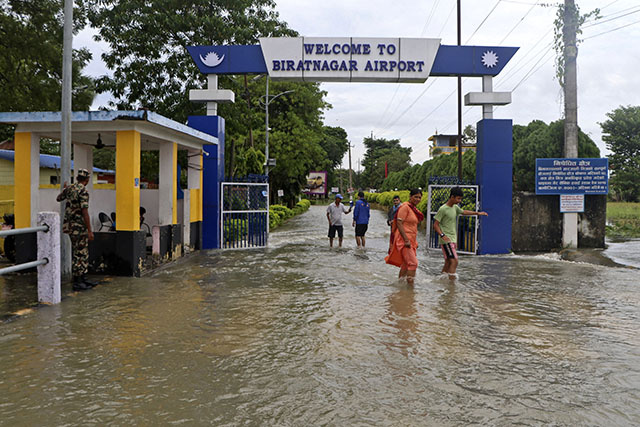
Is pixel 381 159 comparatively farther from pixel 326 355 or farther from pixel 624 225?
pixel 326 355

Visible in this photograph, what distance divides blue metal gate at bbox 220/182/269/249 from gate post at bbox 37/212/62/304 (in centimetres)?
702

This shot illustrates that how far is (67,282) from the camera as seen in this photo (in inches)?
352

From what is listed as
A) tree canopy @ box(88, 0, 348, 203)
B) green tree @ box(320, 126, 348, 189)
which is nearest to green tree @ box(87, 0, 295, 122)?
tree canopy @ box(88, 0, 348, 203)

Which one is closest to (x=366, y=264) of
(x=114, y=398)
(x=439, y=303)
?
(x=439, y=303)

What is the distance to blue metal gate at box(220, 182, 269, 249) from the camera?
1438 cm

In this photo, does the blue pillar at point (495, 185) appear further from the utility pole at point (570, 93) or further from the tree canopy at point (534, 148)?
the tree canopy at point (534, 148)

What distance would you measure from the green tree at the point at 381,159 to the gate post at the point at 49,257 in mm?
79945

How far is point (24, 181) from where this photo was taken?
391 inches

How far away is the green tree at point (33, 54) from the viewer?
57.5 ft

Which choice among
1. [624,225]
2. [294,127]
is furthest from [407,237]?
[294,127]

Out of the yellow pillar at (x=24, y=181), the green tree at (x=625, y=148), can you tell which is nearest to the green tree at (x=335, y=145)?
the green tree at (x=625, y=148)

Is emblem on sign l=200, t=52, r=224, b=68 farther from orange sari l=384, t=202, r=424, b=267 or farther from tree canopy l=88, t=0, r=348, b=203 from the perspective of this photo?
orange sari l=384, t=202, r=424, b=267

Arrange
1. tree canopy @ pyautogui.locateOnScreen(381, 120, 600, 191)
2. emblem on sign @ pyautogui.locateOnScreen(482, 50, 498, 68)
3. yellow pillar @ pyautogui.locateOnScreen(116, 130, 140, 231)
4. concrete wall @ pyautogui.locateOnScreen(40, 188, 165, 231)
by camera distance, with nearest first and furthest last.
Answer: yellow pillar @ pyautogui.locateOnScreen(116, 130, 140, 231) < concrete wall @ pyautogui.locateOnScreen(40, 188, 165, 231) < emblem on sign @ pyautogui.locateOnScreen(482, 50, 498, 68) < tree canopy @ pyautogui.locateOnScreen(381, 120, 600, 191)

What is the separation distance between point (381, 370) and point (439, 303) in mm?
3167
